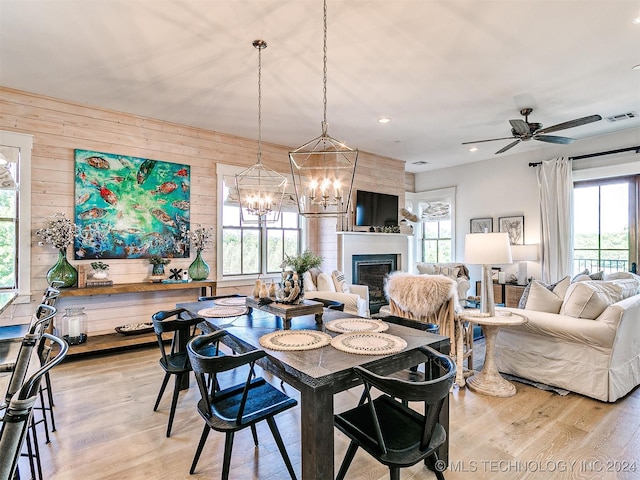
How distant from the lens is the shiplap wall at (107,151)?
12.9 feet

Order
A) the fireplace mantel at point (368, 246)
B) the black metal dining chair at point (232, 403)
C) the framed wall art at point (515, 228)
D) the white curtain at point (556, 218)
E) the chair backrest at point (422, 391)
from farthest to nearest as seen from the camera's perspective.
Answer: the framed wall art at point (515, 228) → the fireplace mantel at point (368, 246) → the white curtain at point (556, 218) → the black metal dining chair at point (232, 403) → the chair backrest at point (422, 391)

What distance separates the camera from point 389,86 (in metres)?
3.77

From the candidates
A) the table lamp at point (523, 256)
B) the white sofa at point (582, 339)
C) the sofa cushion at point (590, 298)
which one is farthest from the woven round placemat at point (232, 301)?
the table lamp at point (523, 256)

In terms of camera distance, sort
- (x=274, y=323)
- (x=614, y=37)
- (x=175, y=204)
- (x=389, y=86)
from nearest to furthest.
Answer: (x=274, y=323), (x=614, y=37), (x=389, y=86), (x=175, y=204)

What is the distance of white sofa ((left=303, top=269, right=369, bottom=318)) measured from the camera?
468cm

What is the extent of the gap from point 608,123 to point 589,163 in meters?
0.82

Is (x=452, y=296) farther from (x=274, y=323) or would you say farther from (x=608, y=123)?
(x=608, y=123)

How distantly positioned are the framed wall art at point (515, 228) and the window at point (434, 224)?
1105 millimetres

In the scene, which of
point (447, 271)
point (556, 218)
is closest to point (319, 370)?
point (447, 271)

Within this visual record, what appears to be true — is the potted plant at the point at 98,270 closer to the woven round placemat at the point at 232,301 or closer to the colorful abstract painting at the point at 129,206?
the colorful abstract painting at the point at 129,206

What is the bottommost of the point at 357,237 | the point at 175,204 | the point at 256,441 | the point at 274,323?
the point at 256,441

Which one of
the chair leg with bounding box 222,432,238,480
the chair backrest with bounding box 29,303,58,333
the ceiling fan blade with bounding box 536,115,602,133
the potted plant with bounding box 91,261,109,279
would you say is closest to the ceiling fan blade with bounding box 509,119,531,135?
the ceiling fan blade with bounding box 536,115,602,133

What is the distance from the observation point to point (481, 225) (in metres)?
6.98

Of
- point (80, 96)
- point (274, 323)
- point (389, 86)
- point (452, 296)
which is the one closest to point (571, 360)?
point (452, 296)
